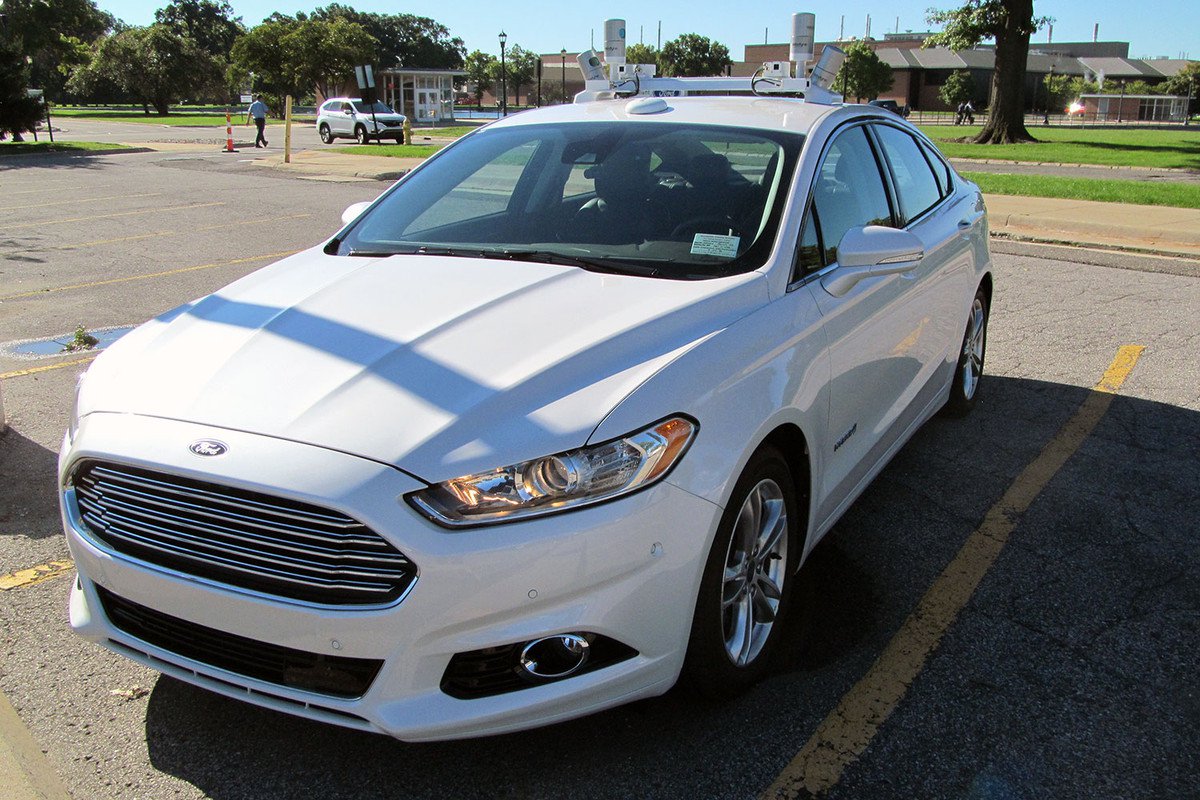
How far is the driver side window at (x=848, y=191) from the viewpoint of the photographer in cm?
375

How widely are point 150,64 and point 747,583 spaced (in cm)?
8001

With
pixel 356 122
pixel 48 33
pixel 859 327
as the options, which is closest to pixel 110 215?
pixel 859 327

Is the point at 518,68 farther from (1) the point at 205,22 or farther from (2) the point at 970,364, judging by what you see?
(2) the point at 970,364

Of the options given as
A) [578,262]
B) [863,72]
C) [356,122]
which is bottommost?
[578,262]

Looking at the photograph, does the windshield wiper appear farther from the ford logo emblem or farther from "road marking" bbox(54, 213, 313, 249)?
"road marking" bbox(54, 213, 313, 249)

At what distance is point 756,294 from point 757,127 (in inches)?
40.2

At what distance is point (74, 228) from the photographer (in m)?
13.4

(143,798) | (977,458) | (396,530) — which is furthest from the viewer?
(977,458)

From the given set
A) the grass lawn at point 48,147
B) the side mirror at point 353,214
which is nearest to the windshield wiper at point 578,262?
the side mirror at point 353,214

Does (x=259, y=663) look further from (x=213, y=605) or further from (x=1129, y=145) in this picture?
(x=1129, y=145)

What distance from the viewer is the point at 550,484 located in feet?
7.98

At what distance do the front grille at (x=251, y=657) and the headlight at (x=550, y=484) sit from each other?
41cm

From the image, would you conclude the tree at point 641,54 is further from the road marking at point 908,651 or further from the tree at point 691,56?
the road marking at point 908,651

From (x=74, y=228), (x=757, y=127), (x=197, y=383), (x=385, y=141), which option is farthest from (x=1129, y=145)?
(x=197, y=383)
